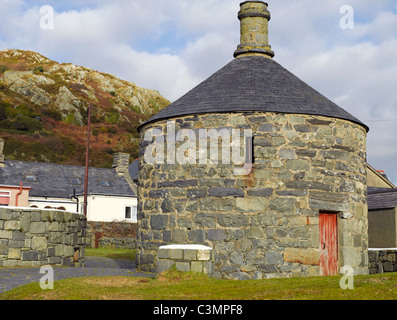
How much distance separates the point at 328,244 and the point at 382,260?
344cm

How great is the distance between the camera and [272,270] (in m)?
11.4

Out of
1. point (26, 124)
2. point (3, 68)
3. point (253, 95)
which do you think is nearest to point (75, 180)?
point (253, 95)

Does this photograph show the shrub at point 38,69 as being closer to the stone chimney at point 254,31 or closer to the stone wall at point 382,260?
Result: the stone chimney at point 254,31

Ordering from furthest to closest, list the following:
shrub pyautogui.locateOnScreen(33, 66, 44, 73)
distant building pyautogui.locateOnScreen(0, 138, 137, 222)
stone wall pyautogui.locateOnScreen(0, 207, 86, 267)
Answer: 1. shrub pyautogui.locateOnScreen(33, 66, 44, 73)
2. distant building pyautogui.locateOnScreen(0, 138, 137, 222)
3. stone wall pyautogui.locateOnScreen(0, 207, 86, 267)

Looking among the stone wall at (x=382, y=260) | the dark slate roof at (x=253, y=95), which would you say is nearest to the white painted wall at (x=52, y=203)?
the dark slate roof at (x=253, y=95)

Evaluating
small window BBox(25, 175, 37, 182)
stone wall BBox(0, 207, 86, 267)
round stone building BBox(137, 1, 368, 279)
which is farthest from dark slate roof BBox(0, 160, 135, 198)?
round stone building BBox(137, 1, 368, 279)

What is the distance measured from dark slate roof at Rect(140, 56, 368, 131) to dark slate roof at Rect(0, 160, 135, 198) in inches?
811

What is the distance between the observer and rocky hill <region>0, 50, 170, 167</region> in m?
54.8

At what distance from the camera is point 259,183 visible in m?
11.7

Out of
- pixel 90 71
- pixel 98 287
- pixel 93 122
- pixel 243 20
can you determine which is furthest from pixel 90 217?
pixel 90 71

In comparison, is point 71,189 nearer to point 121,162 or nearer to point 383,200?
→ point 121,162

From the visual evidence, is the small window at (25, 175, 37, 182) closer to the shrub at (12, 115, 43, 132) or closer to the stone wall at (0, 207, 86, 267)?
the stone wall at (0, 207, 86, 267)

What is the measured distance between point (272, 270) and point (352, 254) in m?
2.32
